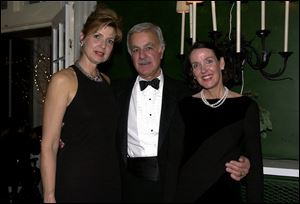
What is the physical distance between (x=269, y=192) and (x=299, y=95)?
2.58 ft

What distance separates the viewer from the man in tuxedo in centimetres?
222

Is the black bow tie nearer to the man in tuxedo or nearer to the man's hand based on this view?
the man in tuxedo

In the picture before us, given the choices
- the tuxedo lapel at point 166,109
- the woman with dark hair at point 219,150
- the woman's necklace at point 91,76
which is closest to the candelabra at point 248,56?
the tuxedo lapel at point 166,109

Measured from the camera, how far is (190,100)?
204cm

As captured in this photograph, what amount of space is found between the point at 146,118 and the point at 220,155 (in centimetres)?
60

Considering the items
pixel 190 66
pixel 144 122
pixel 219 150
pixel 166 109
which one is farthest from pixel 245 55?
pixel 219 150

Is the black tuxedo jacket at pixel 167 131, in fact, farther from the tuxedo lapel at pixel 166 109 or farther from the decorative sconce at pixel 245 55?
the decorative sconce at pixel 245 55

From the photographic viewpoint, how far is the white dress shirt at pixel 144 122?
229 centimetres

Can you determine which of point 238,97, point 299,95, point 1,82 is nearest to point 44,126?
point 238,97

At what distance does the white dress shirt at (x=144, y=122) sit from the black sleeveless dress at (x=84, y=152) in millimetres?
278

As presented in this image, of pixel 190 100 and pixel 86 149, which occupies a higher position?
pixel 190 100

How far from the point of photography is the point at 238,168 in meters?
1.82

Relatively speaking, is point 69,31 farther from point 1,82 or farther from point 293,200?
point 1,82

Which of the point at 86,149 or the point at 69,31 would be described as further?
the point at 69,31
